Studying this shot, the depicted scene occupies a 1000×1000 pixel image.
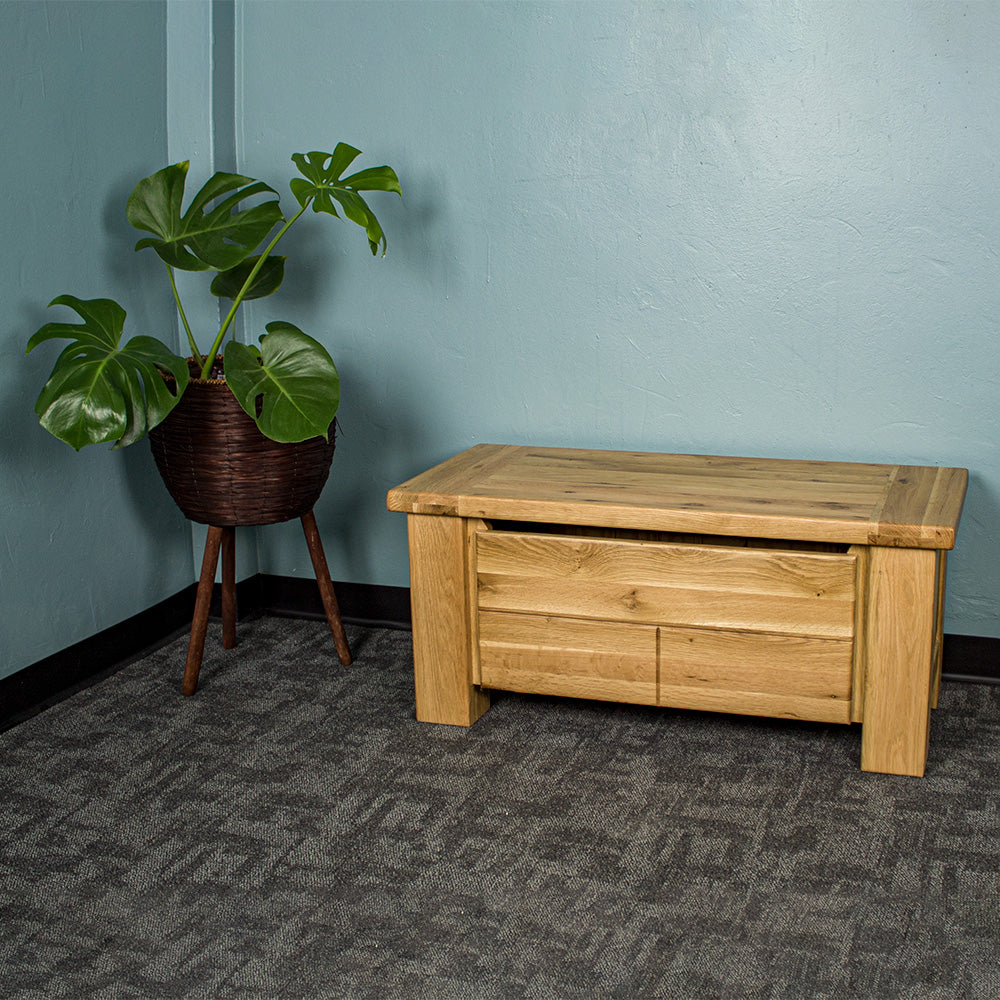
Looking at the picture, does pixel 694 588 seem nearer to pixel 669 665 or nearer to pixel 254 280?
pixel 669 665

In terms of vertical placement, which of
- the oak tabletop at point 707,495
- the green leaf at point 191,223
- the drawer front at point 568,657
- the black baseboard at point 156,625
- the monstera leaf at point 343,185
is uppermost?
the monstera leaf at point 343,185

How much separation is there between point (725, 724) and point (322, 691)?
0.91 meters

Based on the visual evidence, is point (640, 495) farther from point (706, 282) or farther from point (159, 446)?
point (159, 446)

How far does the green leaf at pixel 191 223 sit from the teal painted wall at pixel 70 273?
0.75 ft

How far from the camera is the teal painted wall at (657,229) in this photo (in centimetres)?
233

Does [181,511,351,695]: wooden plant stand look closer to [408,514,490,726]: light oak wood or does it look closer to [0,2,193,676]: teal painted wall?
[0,2,193,676]: teal painted wall

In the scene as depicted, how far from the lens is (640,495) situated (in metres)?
2.18

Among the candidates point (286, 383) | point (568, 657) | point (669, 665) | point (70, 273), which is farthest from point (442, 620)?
point (70, 273)

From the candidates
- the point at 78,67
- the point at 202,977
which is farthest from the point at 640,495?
the point at 78,67

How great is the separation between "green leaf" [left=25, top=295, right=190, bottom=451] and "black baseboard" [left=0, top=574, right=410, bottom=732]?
622mm

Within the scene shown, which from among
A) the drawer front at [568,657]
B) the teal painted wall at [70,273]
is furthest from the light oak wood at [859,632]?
the teal painted wall at [70,273]

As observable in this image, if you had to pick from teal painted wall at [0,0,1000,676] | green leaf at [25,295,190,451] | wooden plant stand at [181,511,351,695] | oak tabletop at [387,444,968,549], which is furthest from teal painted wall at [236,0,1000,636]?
green leaf at [25,295,190,451]

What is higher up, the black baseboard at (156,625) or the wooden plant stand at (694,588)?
the wooden plant stand at (694,588)

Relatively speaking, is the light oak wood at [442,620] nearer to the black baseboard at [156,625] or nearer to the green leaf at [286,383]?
the green leaf at [286,383]
